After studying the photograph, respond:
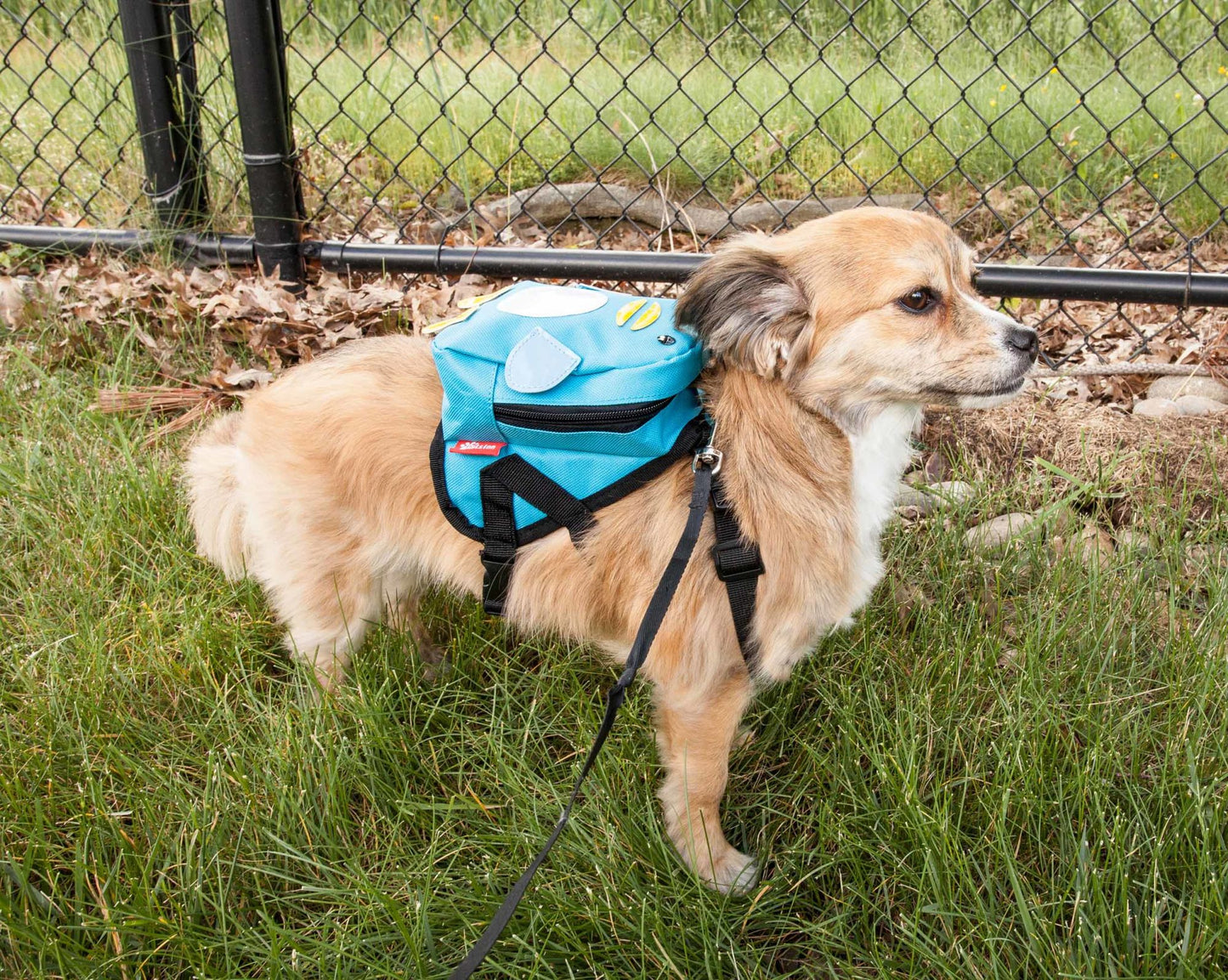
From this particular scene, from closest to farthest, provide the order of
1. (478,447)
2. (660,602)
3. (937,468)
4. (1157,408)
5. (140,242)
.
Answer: (660,602)
(478,447)
(937,468)
(1157,408)
(140,242)

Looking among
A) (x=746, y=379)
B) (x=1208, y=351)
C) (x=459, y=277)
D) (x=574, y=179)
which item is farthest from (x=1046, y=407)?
(x=574, y=179)

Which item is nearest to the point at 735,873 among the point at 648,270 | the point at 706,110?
the point at 648,270

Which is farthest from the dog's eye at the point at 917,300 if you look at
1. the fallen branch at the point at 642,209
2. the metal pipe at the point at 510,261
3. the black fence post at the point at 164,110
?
the black fence post at the point at 164,110

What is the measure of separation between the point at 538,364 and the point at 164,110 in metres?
2.81

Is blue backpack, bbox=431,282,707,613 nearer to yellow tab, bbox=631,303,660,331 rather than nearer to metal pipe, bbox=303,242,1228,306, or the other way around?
yellow tab, bbox=631,303,660,331

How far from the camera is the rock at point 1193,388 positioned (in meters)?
3.41

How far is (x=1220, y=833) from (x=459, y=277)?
333 cm

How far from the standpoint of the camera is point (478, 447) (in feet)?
6.71

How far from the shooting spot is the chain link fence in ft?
13.7

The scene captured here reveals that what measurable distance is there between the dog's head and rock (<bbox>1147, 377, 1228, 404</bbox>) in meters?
1.83

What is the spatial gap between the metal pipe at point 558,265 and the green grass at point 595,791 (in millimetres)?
949

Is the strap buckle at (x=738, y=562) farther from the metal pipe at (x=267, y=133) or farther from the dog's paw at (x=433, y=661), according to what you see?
the metal pipe at (x=267, y=133)

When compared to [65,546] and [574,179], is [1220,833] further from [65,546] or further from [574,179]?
[574,179]

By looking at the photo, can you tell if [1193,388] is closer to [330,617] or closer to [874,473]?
[874,473]
